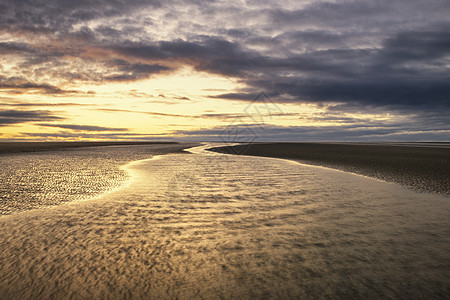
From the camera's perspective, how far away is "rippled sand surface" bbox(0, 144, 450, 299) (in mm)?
4691

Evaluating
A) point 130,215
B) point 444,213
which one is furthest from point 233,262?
point 444,213

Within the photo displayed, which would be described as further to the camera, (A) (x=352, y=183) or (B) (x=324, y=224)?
(A) (x=352, y=183)

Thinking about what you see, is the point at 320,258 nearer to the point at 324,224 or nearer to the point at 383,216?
the point at 324,224

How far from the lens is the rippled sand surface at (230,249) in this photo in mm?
4691

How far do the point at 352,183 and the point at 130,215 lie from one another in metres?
11.5

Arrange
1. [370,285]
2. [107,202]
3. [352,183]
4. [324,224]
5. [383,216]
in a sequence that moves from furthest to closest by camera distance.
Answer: [352,183] → [107,202] → [383,216] → [324,224] → [370,285]

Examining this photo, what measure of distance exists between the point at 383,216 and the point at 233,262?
18.8ft

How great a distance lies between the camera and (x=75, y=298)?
14.6 ft

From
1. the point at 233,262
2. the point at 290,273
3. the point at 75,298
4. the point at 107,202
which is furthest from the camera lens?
the point at 107,202

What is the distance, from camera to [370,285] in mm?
4738

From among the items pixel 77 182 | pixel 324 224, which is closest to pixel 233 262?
pixel 324 224

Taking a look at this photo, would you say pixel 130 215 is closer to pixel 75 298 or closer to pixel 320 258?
pixel 75 298

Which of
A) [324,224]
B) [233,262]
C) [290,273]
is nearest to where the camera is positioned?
[290,273]

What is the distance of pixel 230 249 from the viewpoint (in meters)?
6.33
